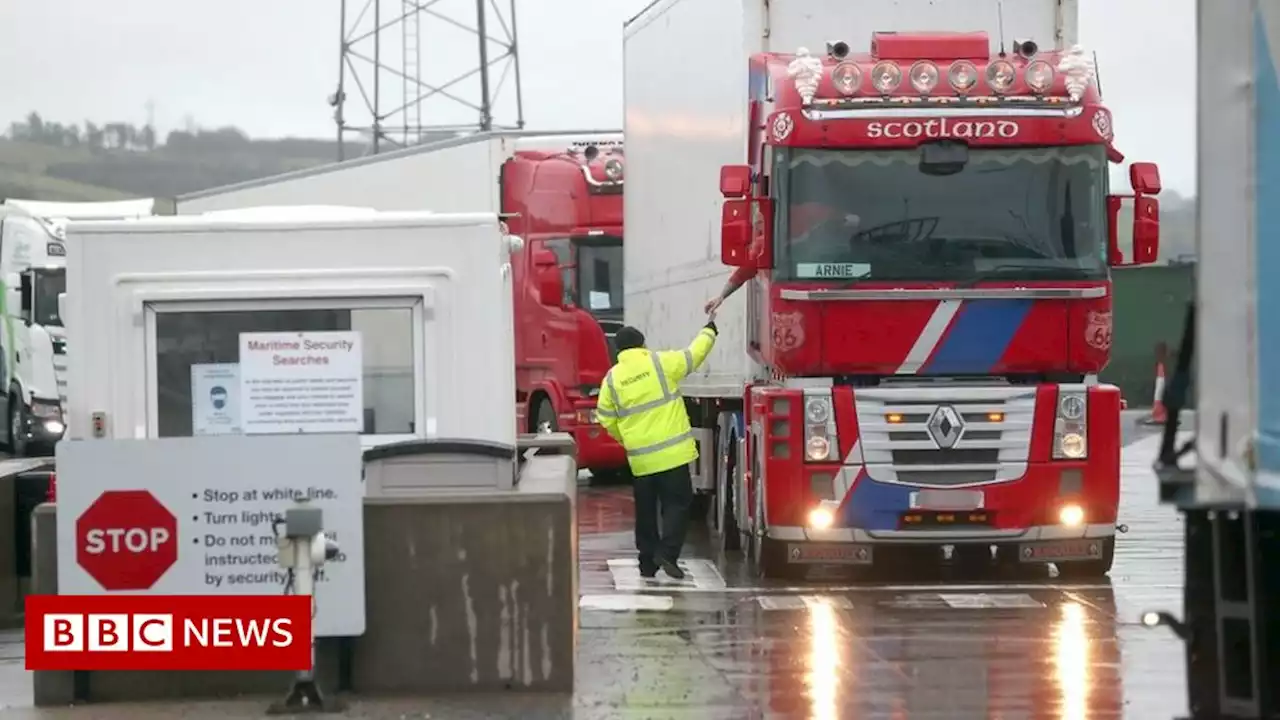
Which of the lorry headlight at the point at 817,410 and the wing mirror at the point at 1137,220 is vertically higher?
the wing mirror at the point at 1137,220

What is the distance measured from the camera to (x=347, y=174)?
29.1 m

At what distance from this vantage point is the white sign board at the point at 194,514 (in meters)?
9.61

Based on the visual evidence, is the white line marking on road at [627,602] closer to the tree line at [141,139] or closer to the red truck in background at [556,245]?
the red truck in background at [556,245]

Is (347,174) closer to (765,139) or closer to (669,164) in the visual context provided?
(669,164)

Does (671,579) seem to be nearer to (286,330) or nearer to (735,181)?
(735,181)

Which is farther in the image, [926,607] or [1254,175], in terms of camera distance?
[926,607]

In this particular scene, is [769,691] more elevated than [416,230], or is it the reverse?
[416,230]

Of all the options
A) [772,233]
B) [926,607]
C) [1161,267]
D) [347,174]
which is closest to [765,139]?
[772,233]

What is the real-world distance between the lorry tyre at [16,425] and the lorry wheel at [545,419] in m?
9.69

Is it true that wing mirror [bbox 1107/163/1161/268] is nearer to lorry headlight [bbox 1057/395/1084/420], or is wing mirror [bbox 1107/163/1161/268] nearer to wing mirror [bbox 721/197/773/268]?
lorry headlight [bbox 1057/395/1084/420]

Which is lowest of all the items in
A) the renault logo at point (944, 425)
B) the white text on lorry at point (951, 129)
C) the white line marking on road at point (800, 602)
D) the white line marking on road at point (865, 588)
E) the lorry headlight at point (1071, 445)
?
the white line marking on road at point (865, 588)

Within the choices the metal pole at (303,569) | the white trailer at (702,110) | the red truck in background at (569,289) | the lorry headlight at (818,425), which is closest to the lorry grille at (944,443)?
the lorry headlight at (818,425)

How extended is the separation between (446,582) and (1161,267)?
37.3m

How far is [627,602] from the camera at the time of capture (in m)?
14.1
